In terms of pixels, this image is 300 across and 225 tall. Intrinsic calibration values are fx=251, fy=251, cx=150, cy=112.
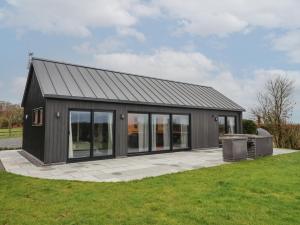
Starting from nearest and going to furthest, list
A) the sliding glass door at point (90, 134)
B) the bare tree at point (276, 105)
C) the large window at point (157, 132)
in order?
the sliding glass door at point (90, 134) < the large window at point (157, 132) < the bare tree at point (276, 105)

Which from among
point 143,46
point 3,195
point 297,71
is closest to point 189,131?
point 143,46

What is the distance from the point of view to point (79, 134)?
9055 mm

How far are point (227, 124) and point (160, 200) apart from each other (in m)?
11.0

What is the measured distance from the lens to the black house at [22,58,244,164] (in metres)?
8.68

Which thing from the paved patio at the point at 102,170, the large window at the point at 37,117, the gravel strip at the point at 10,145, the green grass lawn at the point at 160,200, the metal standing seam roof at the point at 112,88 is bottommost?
the green grass lawn at the point at 160,200

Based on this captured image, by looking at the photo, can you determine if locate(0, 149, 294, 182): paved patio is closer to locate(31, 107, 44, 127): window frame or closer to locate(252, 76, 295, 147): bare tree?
locate(31, 107, 44, 127): window frame

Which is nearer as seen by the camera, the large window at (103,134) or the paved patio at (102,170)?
the paved patio at (102,170)

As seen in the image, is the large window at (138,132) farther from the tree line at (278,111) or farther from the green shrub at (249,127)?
the tree line at (278,111)

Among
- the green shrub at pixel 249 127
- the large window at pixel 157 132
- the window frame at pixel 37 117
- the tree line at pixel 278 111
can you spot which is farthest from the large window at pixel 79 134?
the tree line at pixel 278 111

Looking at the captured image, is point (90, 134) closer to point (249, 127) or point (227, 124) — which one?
point (227, 124)

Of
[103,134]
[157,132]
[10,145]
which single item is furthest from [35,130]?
[10,145]

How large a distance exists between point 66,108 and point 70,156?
1.69m

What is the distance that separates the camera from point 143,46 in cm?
1705

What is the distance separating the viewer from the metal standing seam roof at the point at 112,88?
30.1ft
